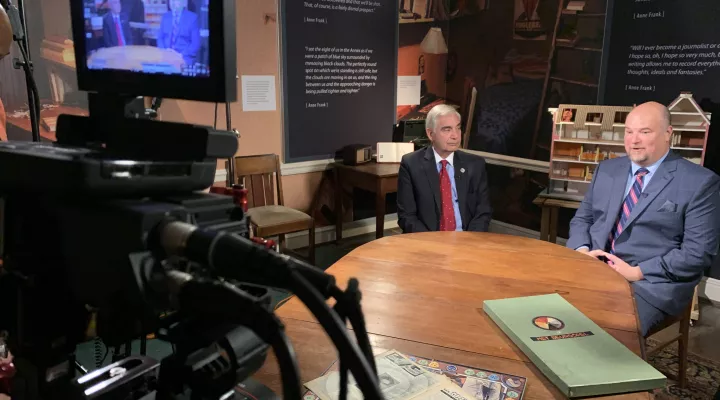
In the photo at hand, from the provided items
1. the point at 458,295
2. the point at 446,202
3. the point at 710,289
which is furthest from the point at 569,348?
the point at 710,289

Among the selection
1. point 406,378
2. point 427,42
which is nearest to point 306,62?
point 427,42

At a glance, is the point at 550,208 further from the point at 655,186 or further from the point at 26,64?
the point at 26,64

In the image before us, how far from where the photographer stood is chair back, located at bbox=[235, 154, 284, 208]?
379 cm

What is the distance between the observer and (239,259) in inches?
17.1

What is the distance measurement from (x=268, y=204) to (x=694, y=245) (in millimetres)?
2738

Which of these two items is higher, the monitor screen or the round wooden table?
the monitor screen

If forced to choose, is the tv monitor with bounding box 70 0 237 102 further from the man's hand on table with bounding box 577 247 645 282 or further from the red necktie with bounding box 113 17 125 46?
the man's hand on table with bounding box 577 247 645 282

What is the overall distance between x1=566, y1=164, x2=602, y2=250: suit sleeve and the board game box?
1579 mm

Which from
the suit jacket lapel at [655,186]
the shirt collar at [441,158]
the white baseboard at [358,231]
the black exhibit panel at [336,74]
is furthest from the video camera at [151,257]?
the white baseboard at [358,231]

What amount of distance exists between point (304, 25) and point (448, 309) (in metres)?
3.13

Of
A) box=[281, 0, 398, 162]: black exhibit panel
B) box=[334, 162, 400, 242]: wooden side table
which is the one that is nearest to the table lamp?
box=[281, 0, 398, 162]: black exhibit panel

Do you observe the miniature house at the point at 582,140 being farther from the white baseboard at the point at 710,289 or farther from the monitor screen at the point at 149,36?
the monitor screen at the point at 149,36

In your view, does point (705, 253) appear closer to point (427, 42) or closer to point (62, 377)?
point (62, 377)

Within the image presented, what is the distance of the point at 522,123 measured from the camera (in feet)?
14.4
